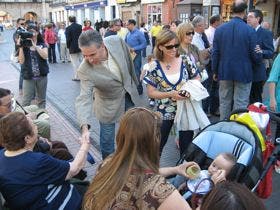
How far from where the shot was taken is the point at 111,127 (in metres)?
3.68

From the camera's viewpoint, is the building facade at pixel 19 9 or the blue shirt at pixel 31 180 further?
the building facade at pixel 19 9

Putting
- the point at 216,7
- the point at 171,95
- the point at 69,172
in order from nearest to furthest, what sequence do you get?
the point at 69,172, the point at 171,95, the point at 216,7

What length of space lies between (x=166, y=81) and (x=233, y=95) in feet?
6.71

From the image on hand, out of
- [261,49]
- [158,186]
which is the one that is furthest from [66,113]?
[158,186]

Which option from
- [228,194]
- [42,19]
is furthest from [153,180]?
[42,19]

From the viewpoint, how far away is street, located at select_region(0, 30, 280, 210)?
4.71 metres

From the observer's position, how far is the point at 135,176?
1877 mm

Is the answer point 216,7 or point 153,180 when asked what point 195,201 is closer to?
point 153,180

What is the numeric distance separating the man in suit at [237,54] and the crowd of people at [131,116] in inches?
0.5

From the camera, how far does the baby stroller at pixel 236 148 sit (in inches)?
106

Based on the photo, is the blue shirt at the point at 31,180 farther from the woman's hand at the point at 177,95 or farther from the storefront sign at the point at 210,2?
the storefront sign at the point at 210,2

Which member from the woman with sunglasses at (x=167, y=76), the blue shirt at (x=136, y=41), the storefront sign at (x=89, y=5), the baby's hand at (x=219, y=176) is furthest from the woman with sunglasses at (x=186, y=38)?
the storefront sign at (x=89, y=5)

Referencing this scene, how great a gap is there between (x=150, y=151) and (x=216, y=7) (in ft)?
68.0

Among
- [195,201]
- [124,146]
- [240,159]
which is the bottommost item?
[195,201]
